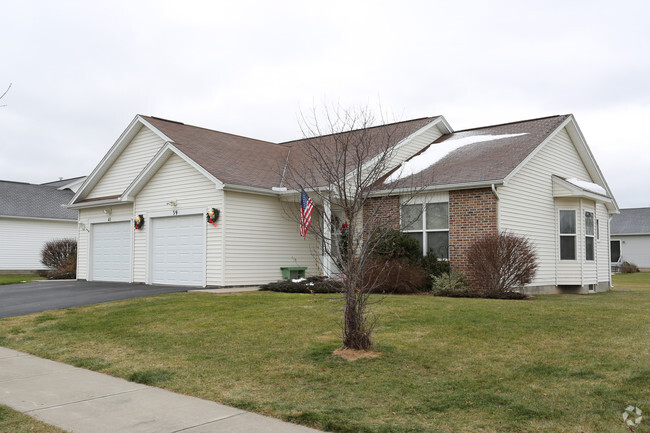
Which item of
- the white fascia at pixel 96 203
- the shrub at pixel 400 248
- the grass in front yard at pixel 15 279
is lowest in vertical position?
the grass in front yard at pixel 15 279

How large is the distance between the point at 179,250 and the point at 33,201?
21.0m

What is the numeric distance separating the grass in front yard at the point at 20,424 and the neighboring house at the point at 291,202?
11020 millimetres

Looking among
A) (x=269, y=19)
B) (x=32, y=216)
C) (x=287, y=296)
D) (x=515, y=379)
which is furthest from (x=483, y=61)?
(x=32, y=216)

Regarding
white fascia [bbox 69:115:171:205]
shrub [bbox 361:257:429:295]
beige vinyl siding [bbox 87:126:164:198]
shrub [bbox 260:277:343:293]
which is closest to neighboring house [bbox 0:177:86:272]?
white fascia [bbox 69:115:171:205]

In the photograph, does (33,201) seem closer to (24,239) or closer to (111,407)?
(24,239)

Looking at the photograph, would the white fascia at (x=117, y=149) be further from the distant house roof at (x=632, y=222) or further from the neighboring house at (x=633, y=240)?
the distant house roof at (x=632, y=222)

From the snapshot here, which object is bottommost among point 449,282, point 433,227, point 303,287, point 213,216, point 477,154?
point 303,287

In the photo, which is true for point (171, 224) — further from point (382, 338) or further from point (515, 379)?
point (515, 379)

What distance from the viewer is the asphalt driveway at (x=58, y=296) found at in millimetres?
13836

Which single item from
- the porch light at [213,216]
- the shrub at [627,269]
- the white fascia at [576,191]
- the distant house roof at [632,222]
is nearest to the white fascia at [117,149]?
the porch light at [213,216]

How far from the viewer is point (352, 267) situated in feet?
25.4

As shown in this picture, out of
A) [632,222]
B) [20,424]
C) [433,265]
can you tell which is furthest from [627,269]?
[20,424]

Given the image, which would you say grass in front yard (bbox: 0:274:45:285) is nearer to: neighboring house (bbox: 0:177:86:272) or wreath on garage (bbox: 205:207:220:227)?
neighboring house (bbox: 0:177:86:272)

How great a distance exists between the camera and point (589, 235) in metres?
19.6
